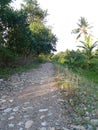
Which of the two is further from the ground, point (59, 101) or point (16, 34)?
point (16, 34)

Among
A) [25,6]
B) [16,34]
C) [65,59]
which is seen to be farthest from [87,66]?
[16,34]

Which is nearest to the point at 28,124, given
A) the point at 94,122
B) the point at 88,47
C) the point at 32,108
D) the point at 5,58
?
the point at 32,108

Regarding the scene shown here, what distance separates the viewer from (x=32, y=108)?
829cm

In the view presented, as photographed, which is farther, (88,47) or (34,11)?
(34,11)

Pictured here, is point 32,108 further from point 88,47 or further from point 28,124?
point 88,47

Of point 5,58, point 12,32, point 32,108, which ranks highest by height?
point 12,32

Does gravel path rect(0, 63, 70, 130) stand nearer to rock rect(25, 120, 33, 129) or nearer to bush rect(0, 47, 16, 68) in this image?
rock rect(25, 120, 33, 129)

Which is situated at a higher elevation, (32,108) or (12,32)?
(12,32)

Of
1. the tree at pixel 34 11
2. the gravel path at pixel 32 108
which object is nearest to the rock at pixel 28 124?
the gravel path at pixel 32 108

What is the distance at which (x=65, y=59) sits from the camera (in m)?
43.9

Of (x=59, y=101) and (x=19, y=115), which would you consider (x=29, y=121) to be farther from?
(x=59, y=101)

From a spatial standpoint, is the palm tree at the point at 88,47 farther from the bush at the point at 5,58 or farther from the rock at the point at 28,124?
the rock at the point at 28,124

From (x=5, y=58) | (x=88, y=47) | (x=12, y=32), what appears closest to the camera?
(x=5, y=58)

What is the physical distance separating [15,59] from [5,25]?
8.35 ft
